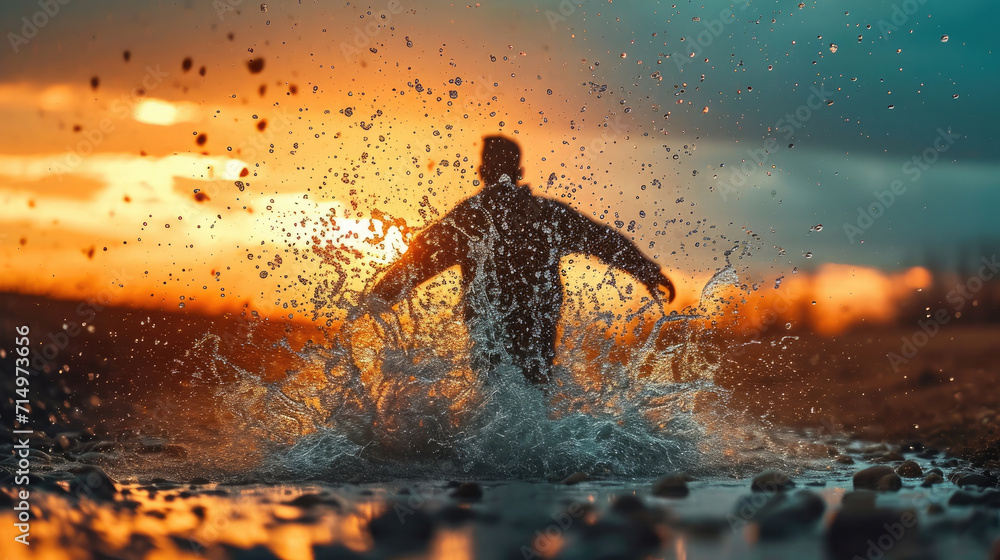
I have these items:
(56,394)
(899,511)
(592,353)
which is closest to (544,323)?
(592,353)

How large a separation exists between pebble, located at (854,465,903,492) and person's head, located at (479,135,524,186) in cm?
290

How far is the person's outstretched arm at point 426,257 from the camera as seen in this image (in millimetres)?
5254

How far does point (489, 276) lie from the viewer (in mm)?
5246

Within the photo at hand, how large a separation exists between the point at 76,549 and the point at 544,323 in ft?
11.1

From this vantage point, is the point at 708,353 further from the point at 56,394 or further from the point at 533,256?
the point at 56,394

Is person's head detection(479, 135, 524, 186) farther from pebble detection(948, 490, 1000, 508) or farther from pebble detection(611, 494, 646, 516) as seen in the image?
pebble detection(948, 490, 1000, 508)

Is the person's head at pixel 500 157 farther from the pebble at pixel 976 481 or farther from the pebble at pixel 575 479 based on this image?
the pebble at pixel 976 481

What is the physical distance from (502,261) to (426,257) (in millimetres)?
576

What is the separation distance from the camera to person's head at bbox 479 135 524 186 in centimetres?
516

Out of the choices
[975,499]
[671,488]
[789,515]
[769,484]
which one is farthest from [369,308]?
[975,499]

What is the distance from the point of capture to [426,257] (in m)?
5.35

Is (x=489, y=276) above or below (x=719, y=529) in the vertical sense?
above

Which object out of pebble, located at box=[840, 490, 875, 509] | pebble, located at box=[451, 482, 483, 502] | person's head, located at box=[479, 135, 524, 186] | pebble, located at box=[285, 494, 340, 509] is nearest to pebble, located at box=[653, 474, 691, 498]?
pebble, located at box=[840, 490, 875, 509]

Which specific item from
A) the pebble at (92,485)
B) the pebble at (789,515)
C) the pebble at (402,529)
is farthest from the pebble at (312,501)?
the pebble at (789,515)
